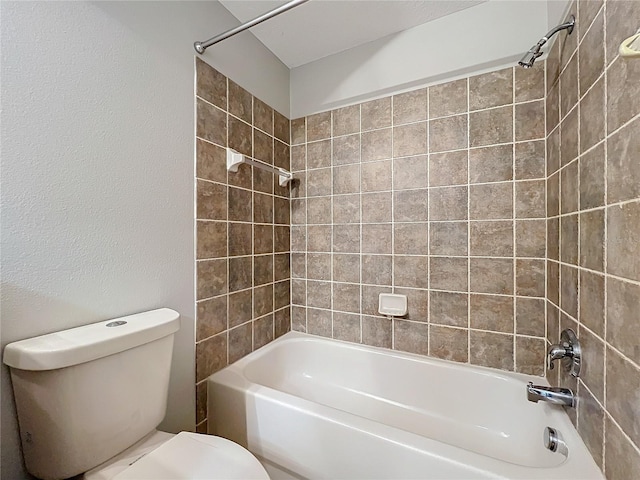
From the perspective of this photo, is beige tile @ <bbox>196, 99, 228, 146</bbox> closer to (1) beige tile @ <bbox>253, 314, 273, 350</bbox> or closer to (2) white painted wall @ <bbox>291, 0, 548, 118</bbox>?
(2) white painted wall @ <bbox>291, 0, 548, 118</bbox>

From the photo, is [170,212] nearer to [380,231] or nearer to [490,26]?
[380,231]

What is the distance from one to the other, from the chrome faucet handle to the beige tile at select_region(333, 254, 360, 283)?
0.96 m

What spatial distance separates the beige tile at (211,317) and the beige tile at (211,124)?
777 millimetres

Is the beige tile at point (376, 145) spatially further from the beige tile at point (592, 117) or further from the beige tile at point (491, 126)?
the beige tile at point (592, 117)

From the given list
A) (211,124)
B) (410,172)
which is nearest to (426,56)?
(410,172)

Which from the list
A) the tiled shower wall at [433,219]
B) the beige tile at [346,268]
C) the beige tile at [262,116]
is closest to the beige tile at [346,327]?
the tiled shower wall at [433,219]

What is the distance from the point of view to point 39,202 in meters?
0.73

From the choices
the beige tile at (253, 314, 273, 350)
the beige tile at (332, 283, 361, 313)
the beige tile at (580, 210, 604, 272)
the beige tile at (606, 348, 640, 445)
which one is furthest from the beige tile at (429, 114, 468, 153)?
the beige tile at (253, 314, 273, 350)

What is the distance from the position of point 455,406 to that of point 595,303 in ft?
2.95

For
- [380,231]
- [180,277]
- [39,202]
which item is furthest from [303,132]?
[39,202]

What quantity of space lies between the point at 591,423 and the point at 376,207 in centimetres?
120

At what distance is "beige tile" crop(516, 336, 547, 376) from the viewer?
4.10 feet

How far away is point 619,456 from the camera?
0.64m

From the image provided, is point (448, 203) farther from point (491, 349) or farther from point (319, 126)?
point (319, 126)
